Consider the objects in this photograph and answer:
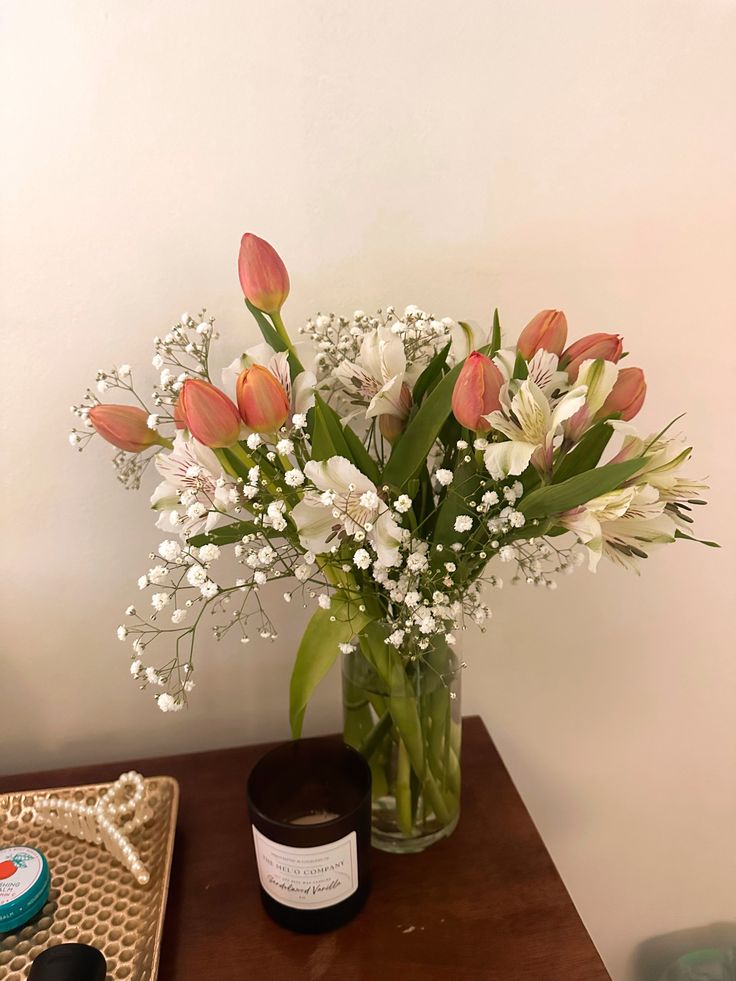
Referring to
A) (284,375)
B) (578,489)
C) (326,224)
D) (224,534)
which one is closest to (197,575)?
(224,534)

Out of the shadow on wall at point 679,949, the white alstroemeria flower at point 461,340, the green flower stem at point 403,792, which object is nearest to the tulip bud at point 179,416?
the white alstroemeria flower at point 461,340

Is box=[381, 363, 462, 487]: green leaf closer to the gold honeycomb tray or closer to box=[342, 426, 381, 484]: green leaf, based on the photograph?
box=[342, 426, 381, 484]: green leaf

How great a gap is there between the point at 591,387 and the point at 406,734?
1.08ft

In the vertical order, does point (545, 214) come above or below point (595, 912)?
above

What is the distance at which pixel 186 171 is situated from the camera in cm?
71

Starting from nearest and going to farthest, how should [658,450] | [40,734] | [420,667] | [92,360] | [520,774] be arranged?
1. [658,450]
2. [420,667]
3. [92,360]
4. [40,734]
5. [520,774]

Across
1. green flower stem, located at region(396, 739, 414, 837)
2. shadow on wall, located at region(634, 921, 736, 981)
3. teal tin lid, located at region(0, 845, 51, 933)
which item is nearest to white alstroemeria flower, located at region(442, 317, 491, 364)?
green flower stem, located at region(396, 739, 414, 837)

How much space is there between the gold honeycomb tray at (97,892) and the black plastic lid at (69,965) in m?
0.05

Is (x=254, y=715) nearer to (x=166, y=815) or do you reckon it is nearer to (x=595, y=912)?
(x=166, y=815)

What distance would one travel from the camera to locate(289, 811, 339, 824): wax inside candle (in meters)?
0.64

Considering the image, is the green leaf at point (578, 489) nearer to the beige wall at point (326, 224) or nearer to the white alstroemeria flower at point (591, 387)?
the white alstroemeria flower at point (591, 387)

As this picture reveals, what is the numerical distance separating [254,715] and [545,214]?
645mm

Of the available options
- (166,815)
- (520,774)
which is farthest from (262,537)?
(520,774)

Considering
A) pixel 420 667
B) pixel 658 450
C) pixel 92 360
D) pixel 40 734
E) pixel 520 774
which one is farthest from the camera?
pixel 520 774
